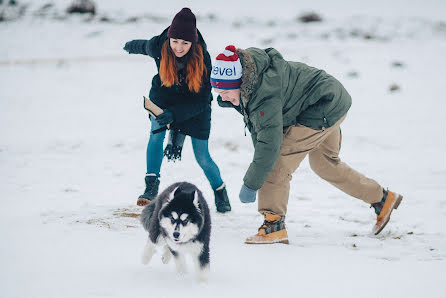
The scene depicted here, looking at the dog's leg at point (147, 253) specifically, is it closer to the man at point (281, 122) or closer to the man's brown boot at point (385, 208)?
the man at point (281, 122)

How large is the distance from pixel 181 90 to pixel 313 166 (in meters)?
1.46

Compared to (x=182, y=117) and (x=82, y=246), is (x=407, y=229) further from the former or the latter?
(x=82, y=246)

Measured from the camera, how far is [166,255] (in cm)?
366

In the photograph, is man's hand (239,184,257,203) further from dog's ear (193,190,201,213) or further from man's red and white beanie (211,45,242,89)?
man's red and white beanie (211,45,242,89)

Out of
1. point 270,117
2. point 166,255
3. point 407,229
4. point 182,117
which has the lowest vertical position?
point 407,229

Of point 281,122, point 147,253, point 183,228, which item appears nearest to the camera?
point 183,228

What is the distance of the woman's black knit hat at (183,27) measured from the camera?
422 cm

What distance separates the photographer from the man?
3.63m

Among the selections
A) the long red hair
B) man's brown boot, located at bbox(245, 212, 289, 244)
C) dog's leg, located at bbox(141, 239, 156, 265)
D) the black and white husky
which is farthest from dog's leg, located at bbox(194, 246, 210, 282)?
the long red hair

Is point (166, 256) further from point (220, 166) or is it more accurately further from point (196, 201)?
point (220, 166)

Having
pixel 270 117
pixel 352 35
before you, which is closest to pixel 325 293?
pixel 270 117

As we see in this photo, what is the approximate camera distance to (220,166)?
7.48 meters

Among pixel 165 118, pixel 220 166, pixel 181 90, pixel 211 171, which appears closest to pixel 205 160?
pixel 211 171

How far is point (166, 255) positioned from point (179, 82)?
1.70 m
